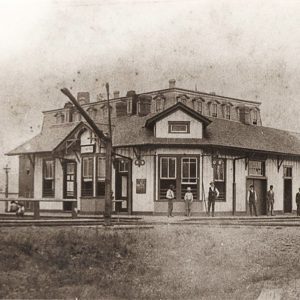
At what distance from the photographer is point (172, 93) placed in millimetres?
24812

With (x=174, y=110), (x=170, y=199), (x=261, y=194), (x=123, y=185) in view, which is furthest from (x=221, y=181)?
(x=123, y=185)

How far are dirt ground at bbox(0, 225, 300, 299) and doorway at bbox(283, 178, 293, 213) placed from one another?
14016 mm

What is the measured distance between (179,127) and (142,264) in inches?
496

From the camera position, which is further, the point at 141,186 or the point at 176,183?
the point at 141,186

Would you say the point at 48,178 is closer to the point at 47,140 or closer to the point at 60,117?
the point at 47,140

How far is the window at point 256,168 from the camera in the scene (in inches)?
1025

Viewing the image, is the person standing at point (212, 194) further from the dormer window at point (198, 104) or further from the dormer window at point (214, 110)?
the dormer window at point (214, 110)

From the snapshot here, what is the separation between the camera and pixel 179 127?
24.1m

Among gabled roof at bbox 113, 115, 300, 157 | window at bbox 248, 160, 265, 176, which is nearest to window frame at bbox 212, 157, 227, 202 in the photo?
gabled roof at bbox 113, 115, 300, 157

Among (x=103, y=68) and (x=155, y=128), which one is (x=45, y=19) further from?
(x=155, y=128)

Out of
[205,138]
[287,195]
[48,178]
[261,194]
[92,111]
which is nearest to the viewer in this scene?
[205,138]

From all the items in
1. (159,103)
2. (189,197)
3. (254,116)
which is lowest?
(189,197)

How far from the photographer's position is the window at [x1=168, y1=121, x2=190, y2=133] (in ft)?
78.8

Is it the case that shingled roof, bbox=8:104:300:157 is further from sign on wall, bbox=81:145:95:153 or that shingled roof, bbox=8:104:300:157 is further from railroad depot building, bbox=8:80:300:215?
sign on wall, bbox=81:145:95:153
